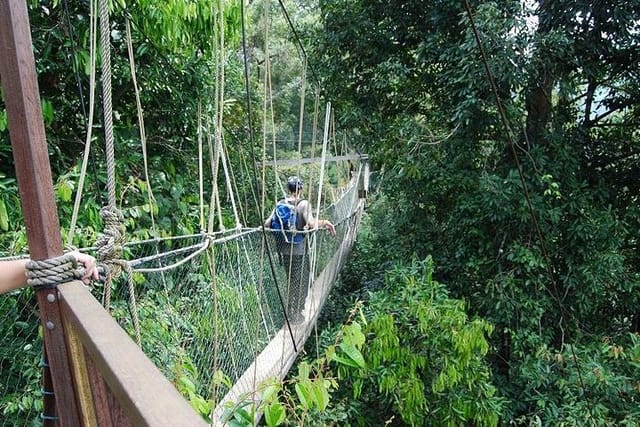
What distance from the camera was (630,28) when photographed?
2596mm

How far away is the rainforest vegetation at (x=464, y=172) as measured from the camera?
1984mm

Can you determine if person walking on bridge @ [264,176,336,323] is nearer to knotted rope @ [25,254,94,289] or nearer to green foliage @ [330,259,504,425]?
green foliage @ [330,259,504,425]

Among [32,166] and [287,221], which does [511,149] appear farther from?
[32,166]

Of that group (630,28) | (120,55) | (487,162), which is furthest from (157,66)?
(630,28)

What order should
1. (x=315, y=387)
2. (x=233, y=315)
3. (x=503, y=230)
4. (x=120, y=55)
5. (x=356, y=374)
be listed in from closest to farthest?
(x=315, y=387) → (x=233, y=315) → (x=120, y=55) → (x=356, y=374) → (x=503, y=230)

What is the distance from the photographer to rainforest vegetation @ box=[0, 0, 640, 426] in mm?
1984

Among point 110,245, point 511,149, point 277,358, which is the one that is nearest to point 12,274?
point 110,245

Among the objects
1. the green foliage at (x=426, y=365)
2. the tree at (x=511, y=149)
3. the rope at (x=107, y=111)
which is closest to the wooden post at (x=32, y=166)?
the rope at (x=107, y=111)

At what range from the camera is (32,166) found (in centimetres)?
50

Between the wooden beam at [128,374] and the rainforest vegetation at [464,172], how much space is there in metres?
1.24

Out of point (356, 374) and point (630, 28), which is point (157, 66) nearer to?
point (356, 374)

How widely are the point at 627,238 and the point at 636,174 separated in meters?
0.40

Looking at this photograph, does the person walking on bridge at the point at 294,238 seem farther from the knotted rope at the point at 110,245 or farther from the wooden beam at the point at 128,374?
the wooden beam at the point at 128,374

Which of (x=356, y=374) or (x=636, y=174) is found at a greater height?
(x=636, y=174)
